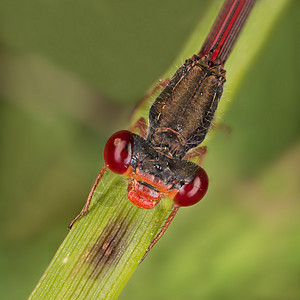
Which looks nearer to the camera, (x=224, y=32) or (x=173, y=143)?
(x=173, y=143)

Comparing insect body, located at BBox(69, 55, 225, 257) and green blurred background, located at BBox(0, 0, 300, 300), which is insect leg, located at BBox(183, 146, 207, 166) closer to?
insect body, located at BBox(69, 55, 225, 257)

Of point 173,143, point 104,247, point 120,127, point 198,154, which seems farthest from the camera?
point 120,127

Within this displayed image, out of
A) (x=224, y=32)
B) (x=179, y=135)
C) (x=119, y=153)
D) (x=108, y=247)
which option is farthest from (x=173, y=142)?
(x=224, y=32)

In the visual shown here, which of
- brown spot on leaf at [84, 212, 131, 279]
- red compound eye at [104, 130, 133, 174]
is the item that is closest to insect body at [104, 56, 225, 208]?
red compound eye at [104, 130, 133, 174]

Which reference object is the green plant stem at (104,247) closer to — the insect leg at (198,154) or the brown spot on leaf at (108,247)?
the brown spot on leaf at (108,247)

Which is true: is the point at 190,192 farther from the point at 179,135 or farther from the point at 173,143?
the point at 179,135

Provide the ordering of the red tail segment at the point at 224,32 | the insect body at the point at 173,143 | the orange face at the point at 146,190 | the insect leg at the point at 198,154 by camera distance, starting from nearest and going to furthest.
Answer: the orange face at the point at 146,190 < the insect body at the point at 173,143 < the insect leg at the point at 198,154 < the red tail segment at the point at 224,32

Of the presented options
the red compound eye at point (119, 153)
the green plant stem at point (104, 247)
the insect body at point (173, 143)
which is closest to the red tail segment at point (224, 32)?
the insect body at point (173, 143)
